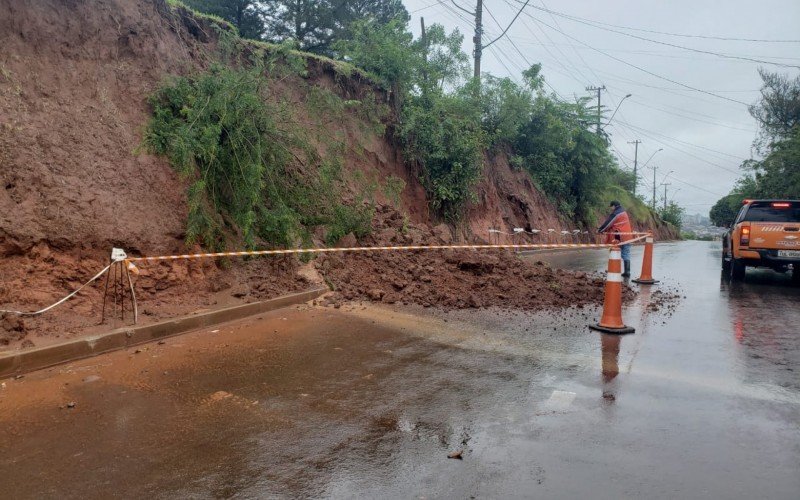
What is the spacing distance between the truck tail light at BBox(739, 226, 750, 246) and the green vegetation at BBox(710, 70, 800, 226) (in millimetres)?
19360

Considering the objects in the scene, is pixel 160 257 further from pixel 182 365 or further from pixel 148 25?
pixel 148 25

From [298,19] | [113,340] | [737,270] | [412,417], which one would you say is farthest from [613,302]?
[298,19]

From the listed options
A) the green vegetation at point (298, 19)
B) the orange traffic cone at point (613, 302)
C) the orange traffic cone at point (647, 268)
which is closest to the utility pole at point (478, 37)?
the green vegetation at point (298, 19)

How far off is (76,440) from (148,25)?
8.99 meters

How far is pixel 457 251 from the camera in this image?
1232 cm

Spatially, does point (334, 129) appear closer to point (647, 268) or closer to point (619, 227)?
point (619, 227)

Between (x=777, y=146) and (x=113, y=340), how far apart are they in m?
43.8

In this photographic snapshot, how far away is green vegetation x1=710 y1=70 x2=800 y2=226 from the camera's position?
119 ft

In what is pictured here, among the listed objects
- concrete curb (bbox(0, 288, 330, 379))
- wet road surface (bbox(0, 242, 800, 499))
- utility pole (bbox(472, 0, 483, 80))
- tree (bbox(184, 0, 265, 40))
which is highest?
tree (bbox(184, 0, 265, 40))

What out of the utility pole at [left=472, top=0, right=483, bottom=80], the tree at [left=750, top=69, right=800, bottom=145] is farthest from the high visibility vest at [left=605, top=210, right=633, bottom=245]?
the tree at [left=750, top=69, right=800, bottom=145]

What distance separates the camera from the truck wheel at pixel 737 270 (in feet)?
44.3

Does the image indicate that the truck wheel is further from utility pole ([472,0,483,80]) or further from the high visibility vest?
utility pole ([472,0,483,80])

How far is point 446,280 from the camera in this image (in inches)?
421

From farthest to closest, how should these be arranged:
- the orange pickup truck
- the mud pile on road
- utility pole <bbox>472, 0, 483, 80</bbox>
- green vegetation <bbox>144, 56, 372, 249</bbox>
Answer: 1. utility pole <bbox>472, 0, 483, 80</bbox>
2. the orange pickup truck
3. the mud pile on road
4. green vegetation <bbox>144, 56, 372, 249</bbox>
